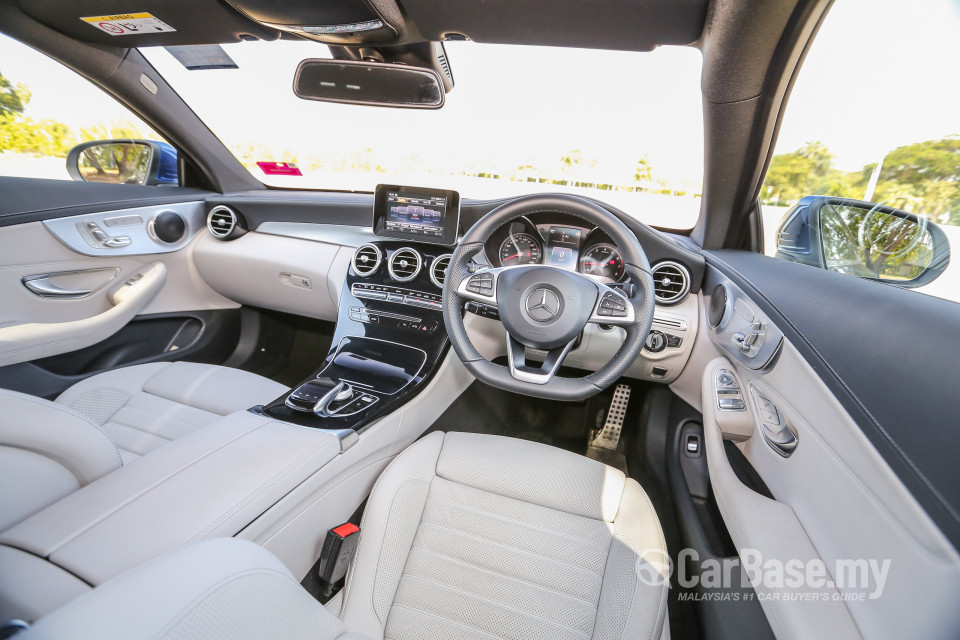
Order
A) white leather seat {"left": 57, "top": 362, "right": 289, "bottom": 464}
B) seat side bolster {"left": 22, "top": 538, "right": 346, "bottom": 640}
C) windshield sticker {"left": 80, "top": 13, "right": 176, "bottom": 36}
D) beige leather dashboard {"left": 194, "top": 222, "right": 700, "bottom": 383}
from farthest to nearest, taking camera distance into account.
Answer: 1. windshield sticker {"left": 80, "top": 13, "right": 176, "bottom": 36}
2. beige leather dashboard {"left": 194, "top": 222, "right": 700, "bottom": 383}
3. white leather seat {"left": 57, "top": 362, "right": 289, "bottom": 464}
4. seat side bolster {"left": 22, "top": 538, "right": 346, "bottom": 640}

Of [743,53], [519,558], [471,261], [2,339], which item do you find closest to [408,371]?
[471,261]

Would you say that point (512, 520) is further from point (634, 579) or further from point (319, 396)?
point (319, 396)

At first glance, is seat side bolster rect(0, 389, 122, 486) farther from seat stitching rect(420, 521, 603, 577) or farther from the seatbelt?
seat stitching rect(420, 521, 603, 577)

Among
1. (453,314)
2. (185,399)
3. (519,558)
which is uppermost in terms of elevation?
(453,314)

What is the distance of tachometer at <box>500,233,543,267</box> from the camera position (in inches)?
69.4

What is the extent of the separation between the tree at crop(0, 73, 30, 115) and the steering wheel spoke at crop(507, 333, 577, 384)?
8.78 ft

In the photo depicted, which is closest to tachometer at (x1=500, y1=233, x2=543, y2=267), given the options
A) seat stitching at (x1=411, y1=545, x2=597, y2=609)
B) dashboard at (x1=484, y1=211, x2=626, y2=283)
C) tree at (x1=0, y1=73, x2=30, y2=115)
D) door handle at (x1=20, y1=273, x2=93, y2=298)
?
dashboard at (x1=484, y1=211, x2=626, y2=283)

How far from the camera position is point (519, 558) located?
1.23 metres

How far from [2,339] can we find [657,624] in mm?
2556

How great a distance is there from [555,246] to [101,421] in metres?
1.77

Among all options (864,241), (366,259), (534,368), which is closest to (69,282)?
(366,259)

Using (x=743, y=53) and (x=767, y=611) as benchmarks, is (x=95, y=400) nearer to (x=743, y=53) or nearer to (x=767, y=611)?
(x=767, y=611)

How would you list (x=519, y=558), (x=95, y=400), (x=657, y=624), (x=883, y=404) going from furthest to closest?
(x=95, y=400), (x=519, y=558), (x=657, y=624), (x=883, y=404)

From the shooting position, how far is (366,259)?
83.4 inches
